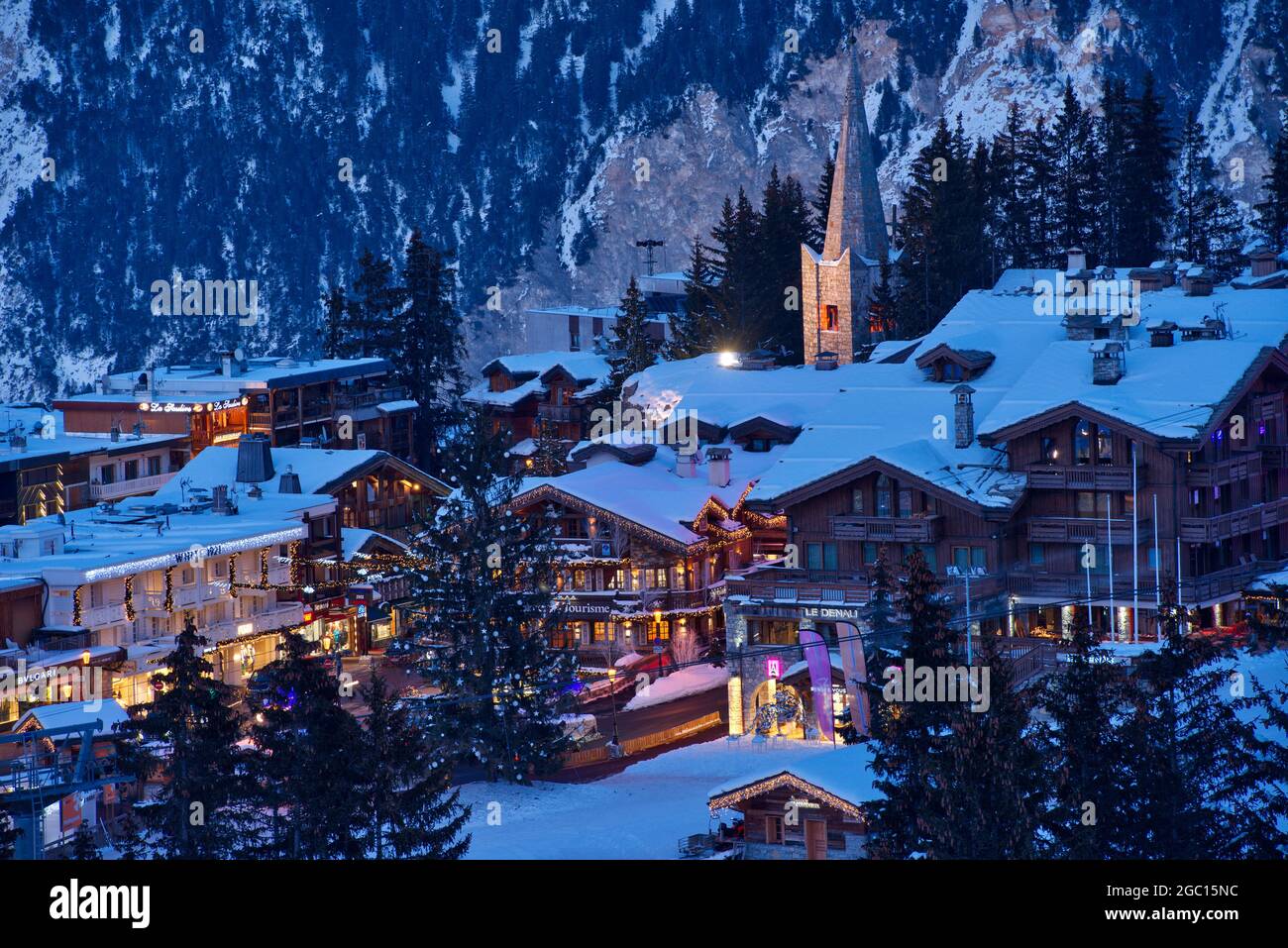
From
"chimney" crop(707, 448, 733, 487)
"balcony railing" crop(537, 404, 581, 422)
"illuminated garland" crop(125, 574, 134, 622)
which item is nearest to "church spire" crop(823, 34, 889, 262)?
"balcony railing" crop(537, 404, 581, 422)

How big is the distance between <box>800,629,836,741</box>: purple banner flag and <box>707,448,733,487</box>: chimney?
1574cm

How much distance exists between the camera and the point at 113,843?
2030 inches

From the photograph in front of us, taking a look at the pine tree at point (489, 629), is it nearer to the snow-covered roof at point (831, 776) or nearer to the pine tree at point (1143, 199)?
the snow-covered roof at point (831, 776)

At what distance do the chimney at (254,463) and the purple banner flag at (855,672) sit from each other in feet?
117

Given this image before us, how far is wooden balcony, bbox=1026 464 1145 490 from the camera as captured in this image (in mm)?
60000

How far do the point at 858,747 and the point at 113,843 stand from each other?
681 inches

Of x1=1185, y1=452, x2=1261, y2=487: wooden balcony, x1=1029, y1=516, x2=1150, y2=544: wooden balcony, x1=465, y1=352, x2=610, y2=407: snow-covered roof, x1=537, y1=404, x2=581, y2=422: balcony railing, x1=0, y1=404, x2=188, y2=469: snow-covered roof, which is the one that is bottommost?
x1=1029, y1=516, x2=1150, y2=544: wooden balcony

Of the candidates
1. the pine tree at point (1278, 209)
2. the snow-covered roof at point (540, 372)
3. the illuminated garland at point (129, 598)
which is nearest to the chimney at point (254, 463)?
the illuminated garland at point (129, 598)

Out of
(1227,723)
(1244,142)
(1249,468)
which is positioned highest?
(1244,142)

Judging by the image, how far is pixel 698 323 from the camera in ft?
357

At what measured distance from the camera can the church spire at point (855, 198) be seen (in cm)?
10131

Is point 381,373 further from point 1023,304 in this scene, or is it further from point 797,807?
point 797,807

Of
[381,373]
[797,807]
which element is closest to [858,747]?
[797,807]

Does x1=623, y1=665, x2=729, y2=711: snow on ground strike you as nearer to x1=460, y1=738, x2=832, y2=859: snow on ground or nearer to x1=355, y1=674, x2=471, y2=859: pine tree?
x1=460, y1=738, x2=832, y2=859: snow on ground
